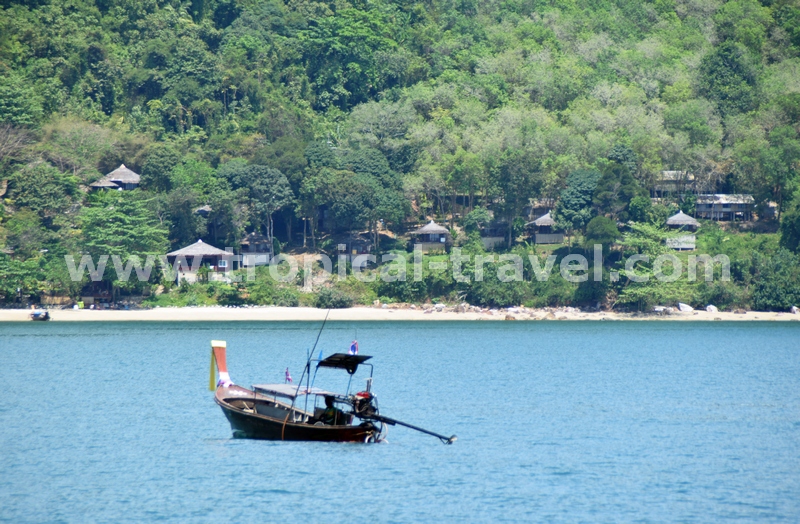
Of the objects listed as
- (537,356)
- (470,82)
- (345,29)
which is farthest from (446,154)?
(537,356)

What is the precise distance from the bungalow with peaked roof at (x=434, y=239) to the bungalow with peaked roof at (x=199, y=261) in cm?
1115

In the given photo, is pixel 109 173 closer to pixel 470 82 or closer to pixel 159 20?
pixel 159 20

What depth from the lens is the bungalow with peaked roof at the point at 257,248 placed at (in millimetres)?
63688

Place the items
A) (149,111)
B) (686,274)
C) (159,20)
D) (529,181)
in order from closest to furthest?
1. (686,274)
2. (529,181)
3. (149,111)
4. (159,20)

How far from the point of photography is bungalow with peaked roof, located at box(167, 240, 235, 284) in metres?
60.8

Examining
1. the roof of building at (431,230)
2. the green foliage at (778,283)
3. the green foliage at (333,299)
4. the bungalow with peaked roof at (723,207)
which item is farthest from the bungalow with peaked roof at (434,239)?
the green foliage at (778,283)

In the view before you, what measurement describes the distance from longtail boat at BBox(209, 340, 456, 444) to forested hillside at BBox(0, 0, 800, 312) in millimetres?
34117

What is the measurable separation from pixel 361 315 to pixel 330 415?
109ft

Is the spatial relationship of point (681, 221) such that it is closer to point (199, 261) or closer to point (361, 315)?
point (361, 315)

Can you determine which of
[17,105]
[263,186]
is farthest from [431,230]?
[17,105]

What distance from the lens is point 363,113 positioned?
240ft

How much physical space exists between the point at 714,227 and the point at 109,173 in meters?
37.3

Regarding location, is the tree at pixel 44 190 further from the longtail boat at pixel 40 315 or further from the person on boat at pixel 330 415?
the person on boat at pixel 330 415

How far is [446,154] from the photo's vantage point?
225 ft
